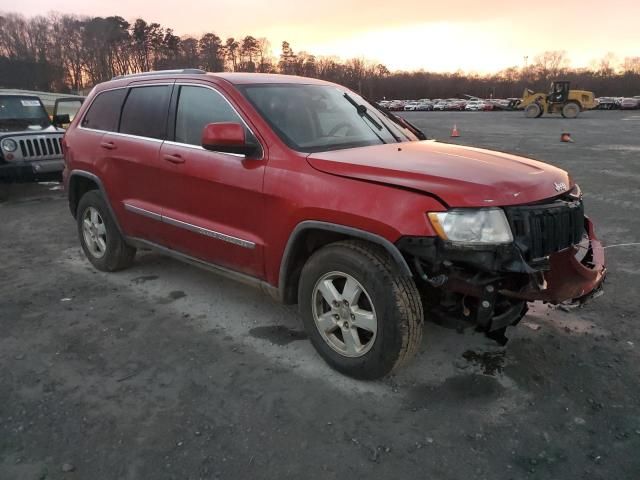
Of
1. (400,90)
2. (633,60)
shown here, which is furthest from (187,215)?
(633,60)

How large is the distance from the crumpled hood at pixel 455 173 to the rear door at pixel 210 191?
0.58 meters

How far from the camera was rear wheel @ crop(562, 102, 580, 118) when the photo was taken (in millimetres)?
35125

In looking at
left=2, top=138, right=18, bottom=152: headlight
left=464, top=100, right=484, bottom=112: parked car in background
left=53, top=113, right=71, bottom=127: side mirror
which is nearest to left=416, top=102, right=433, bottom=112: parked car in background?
left=464, top=100, right=484, bottom=112: parked car in background

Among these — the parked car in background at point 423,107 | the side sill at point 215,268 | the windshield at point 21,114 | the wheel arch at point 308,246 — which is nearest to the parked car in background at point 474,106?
the parked car in background at point 423,107

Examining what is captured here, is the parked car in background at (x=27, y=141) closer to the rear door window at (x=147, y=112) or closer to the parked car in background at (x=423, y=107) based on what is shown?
the rear door window at (x=147, y=112)

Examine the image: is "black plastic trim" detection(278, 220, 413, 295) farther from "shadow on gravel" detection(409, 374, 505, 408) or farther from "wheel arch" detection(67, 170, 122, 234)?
"wheel arch" detection(67, 170, 122, 234)

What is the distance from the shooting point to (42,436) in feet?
9.04

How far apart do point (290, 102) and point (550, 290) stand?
2.25 metres

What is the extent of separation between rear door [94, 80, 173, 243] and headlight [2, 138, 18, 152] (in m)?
5.13

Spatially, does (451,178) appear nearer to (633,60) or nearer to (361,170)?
(361,170)

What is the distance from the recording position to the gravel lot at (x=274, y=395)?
2.57 m

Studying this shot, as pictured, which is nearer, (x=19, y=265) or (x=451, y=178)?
(x=451, y=178)

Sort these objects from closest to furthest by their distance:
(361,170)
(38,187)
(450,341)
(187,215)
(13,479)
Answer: (13,479) < (361,170) < (450,341) < (187,215) < (38,187)

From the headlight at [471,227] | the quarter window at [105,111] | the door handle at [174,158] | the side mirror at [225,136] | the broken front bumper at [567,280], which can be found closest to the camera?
the headlight at [471,227]
